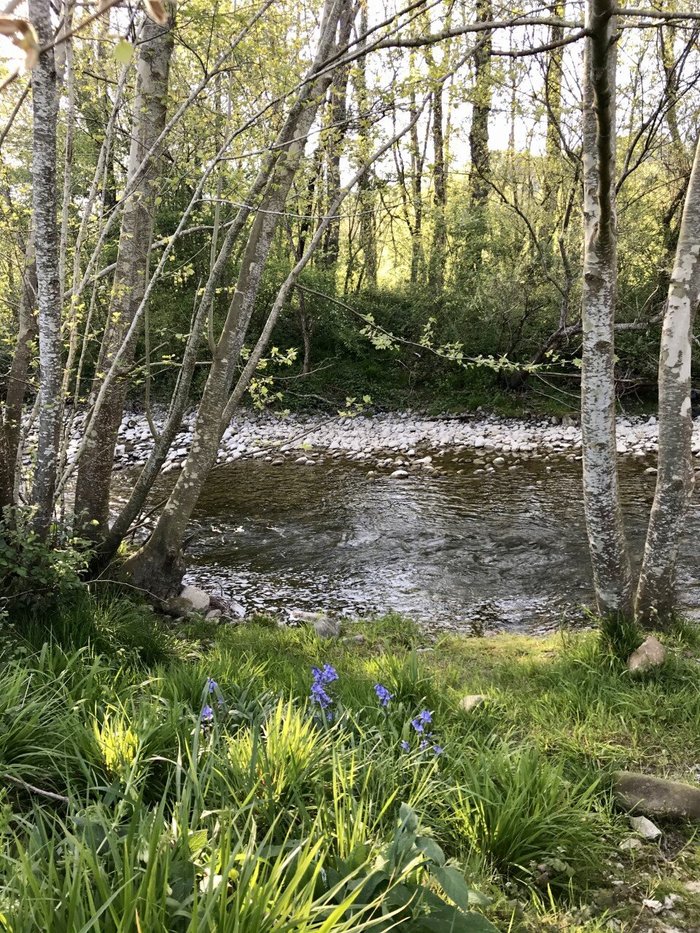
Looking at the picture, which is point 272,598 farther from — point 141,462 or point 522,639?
point 141,462

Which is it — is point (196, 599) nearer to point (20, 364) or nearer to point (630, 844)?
point (20, 364)

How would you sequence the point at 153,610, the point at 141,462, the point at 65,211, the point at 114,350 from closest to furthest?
the point at 65,211 → the point at 114,350 → the point at 153,610 → the point at 141,462

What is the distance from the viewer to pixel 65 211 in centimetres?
334

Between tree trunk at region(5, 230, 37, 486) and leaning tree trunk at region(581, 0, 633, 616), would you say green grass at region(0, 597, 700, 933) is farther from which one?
tree trunk at region(5, 230, 37, 486)

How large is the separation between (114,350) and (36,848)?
3579 mm

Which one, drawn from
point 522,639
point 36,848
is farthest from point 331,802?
point 522,639

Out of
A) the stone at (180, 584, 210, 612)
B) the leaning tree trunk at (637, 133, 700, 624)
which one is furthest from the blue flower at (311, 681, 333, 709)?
the stone at (180, 584, 210, 612)

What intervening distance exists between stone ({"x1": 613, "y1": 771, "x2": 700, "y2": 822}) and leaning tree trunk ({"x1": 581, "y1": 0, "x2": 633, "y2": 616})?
1516mm

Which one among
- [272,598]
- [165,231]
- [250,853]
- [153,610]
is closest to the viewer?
[250,853]

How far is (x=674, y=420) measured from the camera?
3881mm

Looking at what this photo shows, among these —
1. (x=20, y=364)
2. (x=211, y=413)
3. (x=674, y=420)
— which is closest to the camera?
(x=674, y=420)

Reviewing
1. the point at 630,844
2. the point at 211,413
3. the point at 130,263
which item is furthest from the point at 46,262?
the point at 630,844

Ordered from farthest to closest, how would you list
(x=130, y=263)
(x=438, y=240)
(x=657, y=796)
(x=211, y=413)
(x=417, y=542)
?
(x=438, y=240) → (x=417, y=542) → (x=211, y=413) → (x=130, y=263) → (x=657, y=796)

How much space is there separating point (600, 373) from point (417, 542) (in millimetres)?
3911
